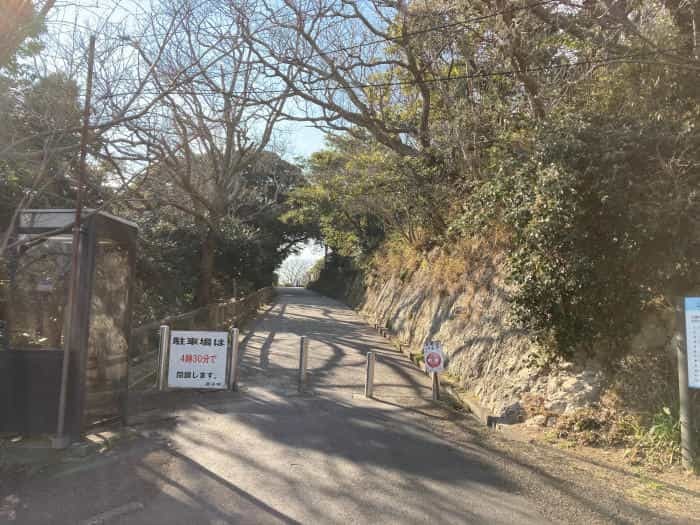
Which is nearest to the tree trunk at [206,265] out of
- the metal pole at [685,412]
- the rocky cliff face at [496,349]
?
the rocky cliff face at [496,349]

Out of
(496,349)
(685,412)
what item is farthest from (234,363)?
(685,412)

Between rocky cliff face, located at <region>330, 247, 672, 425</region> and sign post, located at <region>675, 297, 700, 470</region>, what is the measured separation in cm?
114

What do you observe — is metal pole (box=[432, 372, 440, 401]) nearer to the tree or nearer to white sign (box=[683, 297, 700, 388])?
white sign (box=[683, 297, 700, 388])

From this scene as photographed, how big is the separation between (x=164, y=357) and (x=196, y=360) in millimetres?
783

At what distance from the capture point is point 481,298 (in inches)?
485

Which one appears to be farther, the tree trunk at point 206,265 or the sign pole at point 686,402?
the tree trunk at point 206,265

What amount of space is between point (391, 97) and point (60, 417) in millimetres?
14480

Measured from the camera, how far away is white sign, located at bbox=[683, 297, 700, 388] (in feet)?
20.1

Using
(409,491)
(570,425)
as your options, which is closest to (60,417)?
(409,491)

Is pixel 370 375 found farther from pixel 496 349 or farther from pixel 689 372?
pixel 689 372

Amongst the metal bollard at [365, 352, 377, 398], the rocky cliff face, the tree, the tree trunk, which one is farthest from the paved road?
the tree

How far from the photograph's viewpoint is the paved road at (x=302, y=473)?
487cm

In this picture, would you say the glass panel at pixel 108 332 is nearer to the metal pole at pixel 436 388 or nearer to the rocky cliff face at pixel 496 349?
the metal pole at pixel 436 388

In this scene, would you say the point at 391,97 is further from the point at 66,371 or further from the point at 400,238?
the point at 66,371
